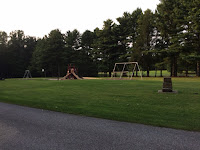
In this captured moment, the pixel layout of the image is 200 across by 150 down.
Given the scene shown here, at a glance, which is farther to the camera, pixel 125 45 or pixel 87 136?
pixel 125 45

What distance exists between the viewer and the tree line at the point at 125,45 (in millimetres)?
28812

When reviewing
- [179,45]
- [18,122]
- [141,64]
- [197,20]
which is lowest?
[18,122]

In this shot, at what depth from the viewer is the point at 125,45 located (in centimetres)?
4206

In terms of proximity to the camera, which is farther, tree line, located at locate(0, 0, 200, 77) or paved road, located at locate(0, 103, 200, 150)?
tree line, located at locate(0, 0, 200, 77)

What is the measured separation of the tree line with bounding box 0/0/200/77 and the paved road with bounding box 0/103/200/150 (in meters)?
25.0

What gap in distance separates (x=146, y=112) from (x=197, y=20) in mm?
25697

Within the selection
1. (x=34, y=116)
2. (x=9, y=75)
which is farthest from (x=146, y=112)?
(x=9, y=75)

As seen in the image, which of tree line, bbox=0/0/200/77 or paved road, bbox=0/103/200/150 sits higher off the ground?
tree line, bbox=0/0/200/77

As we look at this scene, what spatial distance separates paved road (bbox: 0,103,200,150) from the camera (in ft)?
11.2

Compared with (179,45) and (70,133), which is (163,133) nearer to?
(70,133)

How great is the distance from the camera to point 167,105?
706 cm

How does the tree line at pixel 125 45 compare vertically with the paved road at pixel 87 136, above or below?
above

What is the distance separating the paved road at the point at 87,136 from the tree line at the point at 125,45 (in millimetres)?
25036

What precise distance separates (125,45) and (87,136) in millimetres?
39839
